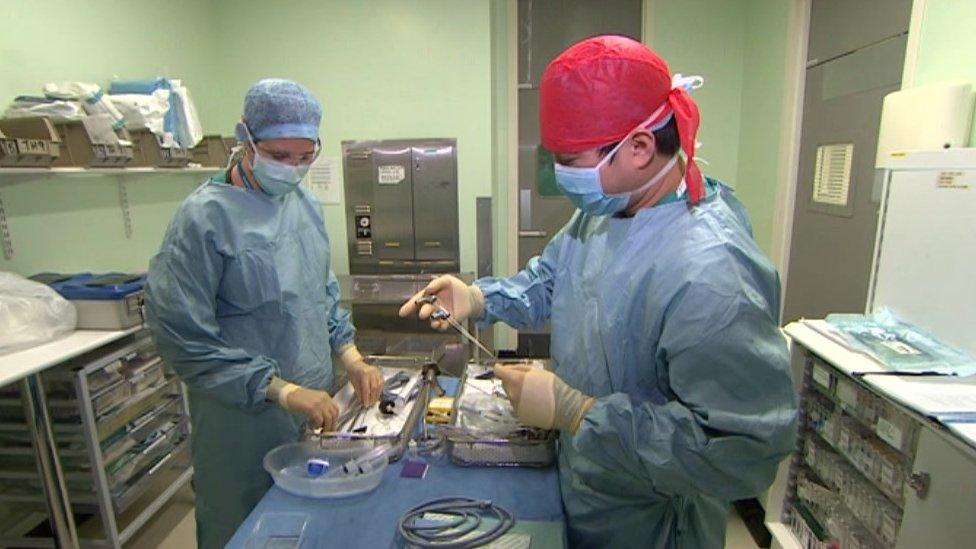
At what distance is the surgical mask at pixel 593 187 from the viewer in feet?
3.24

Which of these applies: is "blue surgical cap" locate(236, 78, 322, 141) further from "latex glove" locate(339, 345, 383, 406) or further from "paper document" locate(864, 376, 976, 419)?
"paper document" locate(864, 376, 976, 419)

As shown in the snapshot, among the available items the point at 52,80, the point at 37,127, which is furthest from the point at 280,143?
the point at 52,80

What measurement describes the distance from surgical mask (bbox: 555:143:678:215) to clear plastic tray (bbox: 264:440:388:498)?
28.6 inches

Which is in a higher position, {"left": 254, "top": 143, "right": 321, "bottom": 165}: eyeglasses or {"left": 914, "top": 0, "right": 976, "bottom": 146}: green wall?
{"left": 914, "top": 0, "right": 976, "bottom": 146}: green wall

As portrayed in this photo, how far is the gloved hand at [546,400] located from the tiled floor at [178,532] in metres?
1.83

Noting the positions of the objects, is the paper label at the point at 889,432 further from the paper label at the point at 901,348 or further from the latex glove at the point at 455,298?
the latex glove at the point at 455,298

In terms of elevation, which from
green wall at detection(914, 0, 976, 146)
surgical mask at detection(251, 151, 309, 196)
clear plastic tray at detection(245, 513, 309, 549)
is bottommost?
clear plastic tray at detection(245, 513, 309, 549)

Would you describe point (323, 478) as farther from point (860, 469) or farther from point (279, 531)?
point (860, 469)

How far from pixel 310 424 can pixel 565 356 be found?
0.69 m

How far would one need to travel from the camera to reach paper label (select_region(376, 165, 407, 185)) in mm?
3305

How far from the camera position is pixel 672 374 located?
0.88 metres

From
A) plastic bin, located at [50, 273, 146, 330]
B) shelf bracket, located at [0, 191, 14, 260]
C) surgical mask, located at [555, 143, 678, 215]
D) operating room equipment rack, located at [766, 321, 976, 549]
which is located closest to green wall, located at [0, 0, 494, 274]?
shelf bracket, located at [0, 191, 14, 260]

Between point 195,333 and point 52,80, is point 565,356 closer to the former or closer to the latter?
point 195,333

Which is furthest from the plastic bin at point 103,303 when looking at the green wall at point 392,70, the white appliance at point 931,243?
the white appliance at point 931,243
